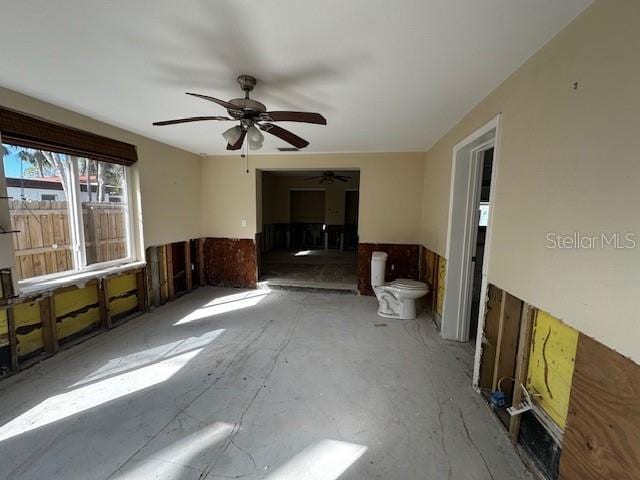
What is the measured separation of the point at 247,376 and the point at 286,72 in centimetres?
234

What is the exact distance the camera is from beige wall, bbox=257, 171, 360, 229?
798 cm

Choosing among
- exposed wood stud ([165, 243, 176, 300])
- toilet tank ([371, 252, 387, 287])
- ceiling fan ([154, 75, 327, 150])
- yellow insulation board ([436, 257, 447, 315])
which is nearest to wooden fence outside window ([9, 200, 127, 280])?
exposed wood stud ([165, 243, 176, 300])

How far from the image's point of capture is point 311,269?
5641 mm

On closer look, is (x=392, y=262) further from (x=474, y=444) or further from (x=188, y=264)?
(x=188, y=264)

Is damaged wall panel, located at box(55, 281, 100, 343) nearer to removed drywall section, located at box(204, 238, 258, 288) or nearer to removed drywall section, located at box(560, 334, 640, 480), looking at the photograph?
removed drywall section, located at box(204, 238, 258, 288)

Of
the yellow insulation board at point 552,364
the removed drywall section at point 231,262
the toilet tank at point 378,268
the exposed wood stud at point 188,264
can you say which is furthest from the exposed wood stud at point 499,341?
the exposed wood stud at point 188,264

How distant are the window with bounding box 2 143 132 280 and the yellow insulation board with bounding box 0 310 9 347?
0.34 m

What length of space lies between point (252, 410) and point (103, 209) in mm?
2872

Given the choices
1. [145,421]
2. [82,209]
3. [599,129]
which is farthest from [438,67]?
[82,209]

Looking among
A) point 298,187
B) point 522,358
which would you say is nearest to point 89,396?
point 522,358

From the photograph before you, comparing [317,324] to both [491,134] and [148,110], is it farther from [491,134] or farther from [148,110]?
[148,110]

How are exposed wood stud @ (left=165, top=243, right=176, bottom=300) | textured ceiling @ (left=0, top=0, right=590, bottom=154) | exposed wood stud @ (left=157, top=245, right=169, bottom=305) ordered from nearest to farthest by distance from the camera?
textured ceiling @ (left=0, top=0, right=590, bottom=154) < exposed wood stud @ (left=157, top=245, right=169, bottom=305) < exposed wood stud @ (left=165, top=243, right=176, bottom=300)

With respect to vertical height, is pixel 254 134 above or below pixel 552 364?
above

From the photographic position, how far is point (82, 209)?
9.28ft
